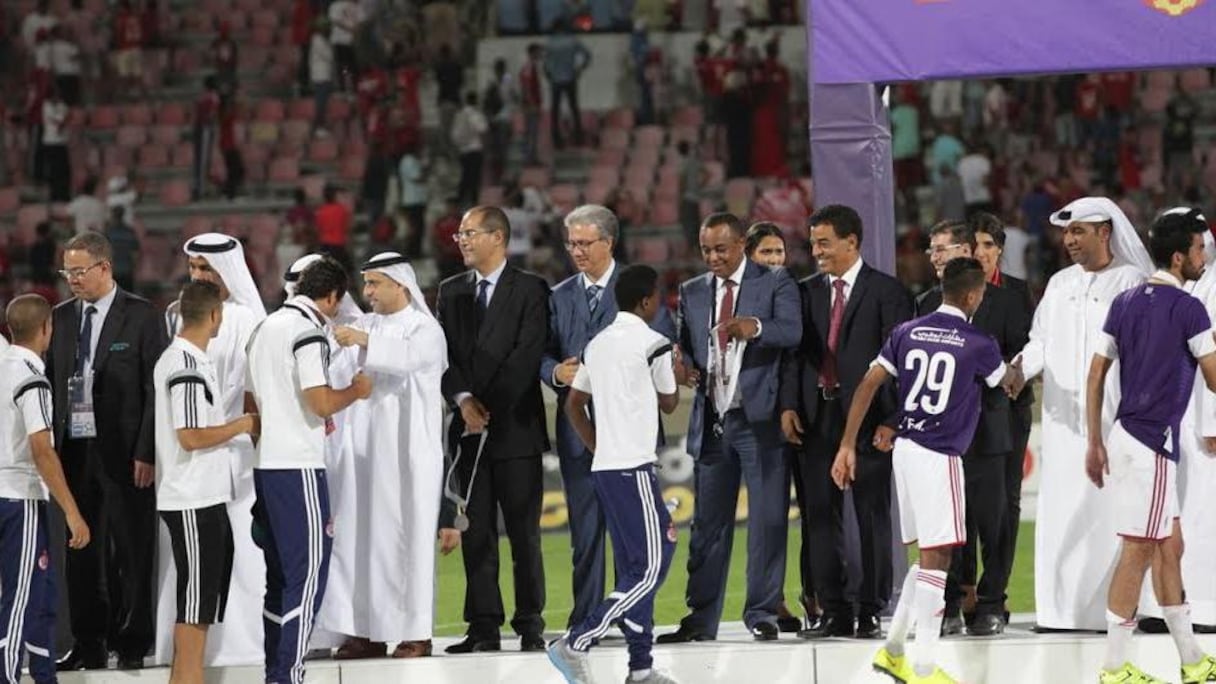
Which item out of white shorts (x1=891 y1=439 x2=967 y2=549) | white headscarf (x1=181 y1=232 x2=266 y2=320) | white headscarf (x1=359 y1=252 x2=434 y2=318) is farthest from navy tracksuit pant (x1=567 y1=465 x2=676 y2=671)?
white headscarf (x1=181 y1=232 x2=266 y2=320)

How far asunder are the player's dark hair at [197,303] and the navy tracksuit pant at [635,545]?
1.87m

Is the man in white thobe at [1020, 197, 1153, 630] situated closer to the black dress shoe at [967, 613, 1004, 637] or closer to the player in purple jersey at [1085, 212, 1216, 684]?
the black dress shoe at [967, 613, 1004, 637]

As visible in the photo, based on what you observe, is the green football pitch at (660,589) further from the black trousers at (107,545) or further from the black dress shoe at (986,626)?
the black trousers at (107,545)

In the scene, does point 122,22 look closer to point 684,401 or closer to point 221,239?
point 684,401

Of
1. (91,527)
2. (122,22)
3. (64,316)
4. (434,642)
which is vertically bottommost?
(434,642)

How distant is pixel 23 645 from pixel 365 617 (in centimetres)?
160

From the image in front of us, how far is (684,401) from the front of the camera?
17281 millimetres

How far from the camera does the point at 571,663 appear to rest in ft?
31.6

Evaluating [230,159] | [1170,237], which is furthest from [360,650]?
[230,159]

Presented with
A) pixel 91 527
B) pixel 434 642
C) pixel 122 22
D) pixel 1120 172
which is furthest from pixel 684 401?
pixel 122 22

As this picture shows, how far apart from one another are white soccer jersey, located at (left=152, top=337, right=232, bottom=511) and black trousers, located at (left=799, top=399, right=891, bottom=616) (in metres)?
2.78

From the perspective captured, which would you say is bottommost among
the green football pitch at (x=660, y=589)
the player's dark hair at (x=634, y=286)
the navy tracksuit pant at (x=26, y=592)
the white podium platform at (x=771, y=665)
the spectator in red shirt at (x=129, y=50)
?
the green football pitch at (x=660, y=589)

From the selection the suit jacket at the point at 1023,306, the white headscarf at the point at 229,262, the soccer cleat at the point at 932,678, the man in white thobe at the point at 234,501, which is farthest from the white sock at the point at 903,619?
the white headscarf at the point at 229,262

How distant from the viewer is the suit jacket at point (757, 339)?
411 inches
